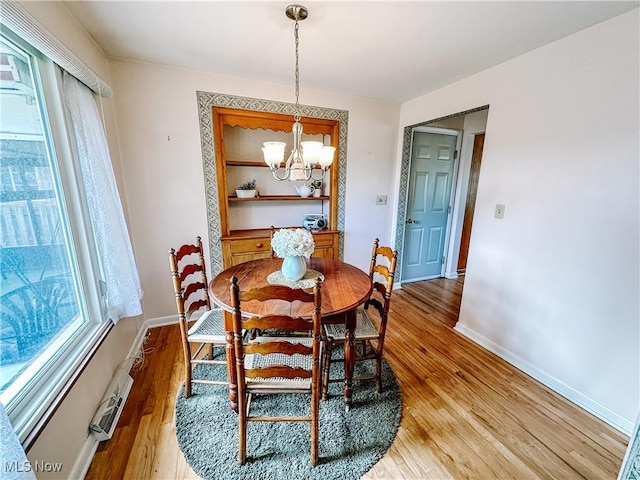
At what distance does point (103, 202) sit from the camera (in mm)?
1603

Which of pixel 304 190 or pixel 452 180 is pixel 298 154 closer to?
pixel 304 190

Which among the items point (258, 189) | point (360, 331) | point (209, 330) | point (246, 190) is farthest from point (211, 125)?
point (360, 331)

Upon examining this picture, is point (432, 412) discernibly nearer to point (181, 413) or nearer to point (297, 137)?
point (181, 413)

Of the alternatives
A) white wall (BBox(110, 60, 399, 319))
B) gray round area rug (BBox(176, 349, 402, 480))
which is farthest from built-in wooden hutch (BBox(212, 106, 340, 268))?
gray round area rug (BBox(176, 349, 402, 480))

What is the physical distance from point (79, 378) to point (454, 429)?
2065 millimetres

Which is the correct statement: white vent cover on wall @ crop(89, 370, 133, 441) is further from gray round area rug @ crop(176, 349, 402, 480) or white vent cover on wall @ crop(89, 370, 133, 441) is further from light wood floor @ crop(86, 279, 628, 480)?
gray round area rug @ crop(176, 349, 402, 480)

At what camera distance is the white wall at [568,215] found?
1.48 m

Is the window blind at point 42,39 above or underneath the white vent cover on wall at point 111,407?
above

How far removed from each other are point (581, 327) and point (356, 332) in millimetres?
1466

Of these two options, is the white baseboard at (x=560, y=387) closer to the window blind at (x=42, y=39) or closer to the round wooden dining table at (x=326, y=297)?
the round wooden dining table at (x=326, y=297)

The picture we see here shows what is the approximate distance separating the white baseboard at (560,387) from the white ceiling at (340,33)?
2270mm

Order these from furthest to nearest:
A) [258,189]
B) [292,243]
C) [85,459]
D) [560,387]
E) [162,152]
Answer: [258,189] → [162,152] → [560,387] → [292,243] → [85,459]

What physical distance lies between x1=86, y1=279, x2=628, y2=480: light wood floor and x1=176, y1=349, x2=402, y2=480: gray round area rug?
67mm

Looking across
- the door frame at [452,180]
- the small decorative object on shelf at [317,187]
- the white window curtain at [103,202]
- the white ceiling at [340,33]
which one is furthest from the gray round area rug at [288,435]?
the white ceiling at [340,33]
